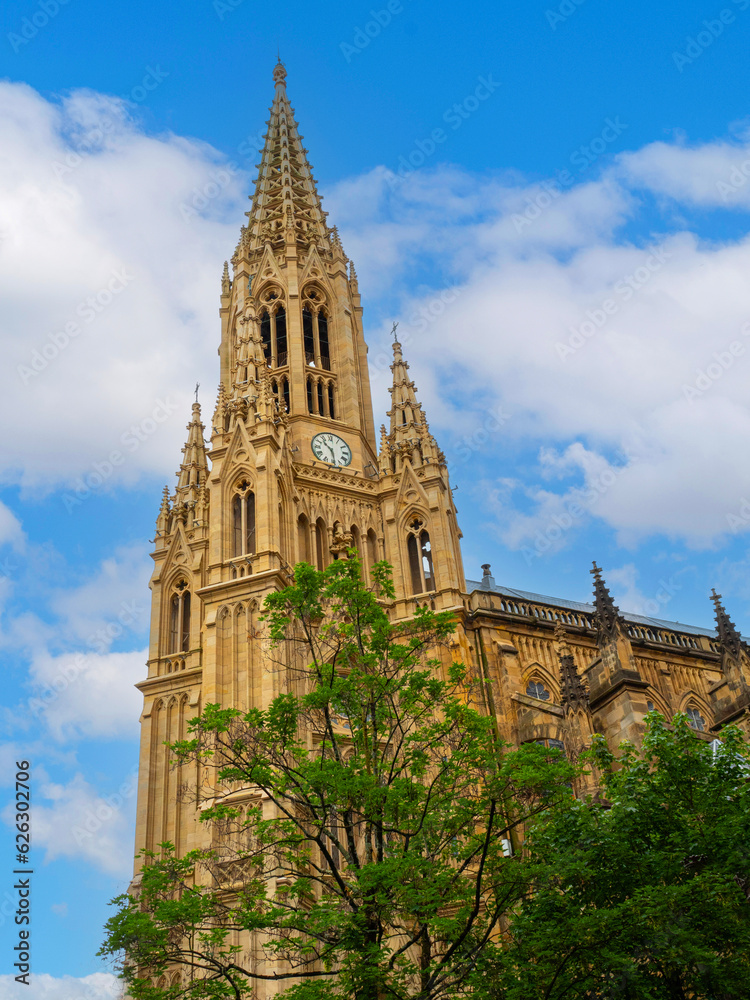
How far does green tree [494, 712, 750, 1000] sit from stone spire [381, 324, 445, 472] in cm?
2312

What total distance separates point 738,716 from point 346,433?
2070cm

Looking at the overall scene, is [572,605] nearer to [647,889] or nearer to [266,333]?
[266,333]

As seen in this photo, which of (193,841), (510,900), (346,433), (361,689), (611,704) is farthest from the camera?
(346,433)

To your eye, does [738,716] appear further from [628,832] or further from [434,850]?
[434,850]

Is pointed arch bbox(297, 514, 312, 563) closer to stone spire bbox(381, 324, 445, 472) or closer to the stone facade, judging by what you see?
the stone facade

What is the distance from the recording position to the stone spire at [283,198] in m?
53.8

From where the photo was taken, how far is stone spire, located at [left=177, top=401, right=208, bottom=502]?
152 feet

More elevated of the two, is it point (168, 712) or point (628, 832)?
point (168, 712)

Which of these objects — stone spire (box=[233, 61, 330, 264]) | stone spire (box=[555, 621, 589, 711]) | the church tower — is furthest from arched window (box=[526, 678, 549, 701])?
stone spire (box=[233, 61, 330, 264])

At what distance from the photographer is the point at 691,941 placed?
16.7 meters

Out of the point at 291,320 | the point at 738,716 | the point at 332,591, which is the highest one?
the point at 291,320

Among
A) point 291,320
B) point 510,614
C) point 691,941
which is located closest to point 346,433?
point 291,320

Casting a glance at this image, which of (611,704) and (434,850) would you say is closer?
(434,850)

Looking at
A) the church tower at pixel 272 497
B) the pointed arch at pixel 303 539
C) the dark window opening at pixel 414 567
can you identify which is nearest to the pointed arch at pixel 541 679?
the church tower at pixel 272 497
